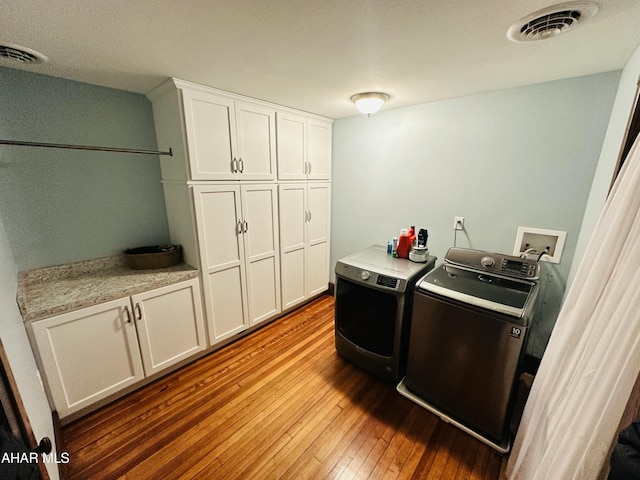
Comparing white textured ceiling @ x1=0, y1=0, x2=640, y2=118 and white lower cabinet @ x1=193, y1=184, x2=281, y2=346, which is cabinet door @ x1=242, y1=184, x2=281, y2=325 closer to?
white lower cabinet @ x1=193, y1=184, x2=281, y2=346

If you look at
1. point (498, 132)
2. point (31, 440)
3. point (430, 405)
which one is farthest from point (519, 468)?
point (498, 132)

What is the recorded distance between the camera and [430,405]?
1713mm

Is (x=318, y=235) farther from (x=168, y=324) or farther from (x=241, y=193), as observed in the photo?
(x=168, y=324)

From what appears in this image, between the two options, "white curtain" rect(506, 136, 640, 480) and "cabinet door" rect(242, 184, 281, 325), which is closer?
"white curtain" rect(506, 136, 640, 480)

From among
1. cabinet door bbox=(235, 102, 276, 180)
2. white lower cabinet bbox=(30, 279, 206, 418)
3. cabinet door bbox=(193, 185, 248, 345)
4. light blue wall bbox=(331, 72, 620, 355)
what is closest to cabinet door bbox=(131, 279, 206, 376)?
white lower cabinet bbox=(30, 279, 206, 418)

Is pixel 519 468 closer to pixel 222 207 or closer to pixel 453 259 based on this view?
pixel 453 259

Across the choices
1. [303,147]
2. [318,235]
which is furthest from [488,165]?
[318,235]

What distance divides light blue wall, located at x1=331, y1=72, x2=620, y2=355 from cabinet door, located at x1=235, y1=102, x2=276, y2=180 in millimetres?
915

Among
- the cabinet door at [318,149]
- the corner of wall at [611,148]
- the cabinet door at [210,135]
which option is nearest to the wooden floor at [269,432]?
the corner of wall at [611,148]

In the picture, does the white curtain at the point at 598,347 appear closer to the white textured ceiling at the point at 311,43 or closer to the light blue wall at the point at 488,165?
the white textured ceiling at the point at 311,43

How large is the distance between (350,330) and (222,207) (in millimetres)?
1464

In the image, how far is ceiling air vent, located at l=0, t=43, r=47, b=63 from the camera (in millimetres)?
1230

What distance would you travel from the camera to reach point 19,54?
1.30m

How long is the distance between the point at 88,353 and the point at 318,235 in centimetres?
216
